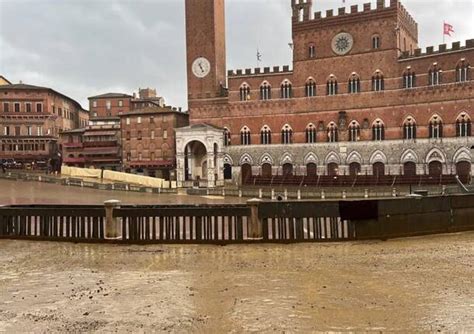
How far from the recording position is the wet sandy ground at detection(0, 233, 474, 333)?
7.76m

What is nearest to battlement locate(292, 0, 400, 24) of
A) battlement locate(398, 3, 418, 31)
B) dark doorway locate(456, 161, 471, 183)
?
battlement locate(398, 3, 418, 31)

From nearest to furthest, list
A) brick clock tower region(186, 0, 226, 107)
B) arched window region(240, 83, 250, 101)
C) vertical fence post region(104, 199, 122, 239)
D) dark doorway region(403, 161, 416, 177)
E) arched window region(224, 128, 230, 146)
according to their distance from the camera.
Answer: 1. vertical fence post region(104, 199, 122, 239)
2. dark doorway region(403, 161, 416, 177)
3. arched window region(240, 83, 250, 101)
4. arched window region(224, 128, 230, 146)
5. brick clock tower region(186, 0, 226, 107)

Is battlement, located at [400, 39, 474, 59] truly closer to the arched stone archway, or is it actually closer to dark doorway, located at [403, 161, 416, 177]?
dark doorway, located at [403, 161, 416, 177]

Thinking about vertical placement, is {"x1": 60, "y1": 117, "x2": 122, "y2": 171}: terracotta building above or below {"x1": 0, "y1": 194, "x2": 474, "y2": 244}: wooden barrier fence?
above

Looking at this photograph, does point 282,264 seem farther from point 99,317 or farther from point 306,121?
point 306,121

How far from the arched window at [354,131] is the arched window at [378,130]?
6.16 feet

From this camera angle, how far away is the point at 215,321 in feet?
25.6

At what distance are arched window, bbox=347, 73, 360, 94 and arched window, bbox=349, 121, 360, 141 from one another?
3910 millimetres

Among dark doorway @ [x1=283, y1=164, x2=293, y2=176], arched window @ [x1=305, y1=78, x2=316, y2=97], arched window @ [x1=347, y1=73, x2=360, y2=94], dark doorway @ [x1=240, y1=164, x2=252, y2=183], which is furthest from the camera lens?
dark doorway @ [x1=240, y1=164, x2=252, y2=183]

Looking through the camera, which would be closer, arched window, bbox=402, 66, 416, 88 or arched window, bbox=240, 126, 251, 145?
arched window, bbox=402, 66, 416, 88

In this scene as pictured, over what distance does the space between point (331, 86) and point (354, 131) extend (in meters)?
6.36

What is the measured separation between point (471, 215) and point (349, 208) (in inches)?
210

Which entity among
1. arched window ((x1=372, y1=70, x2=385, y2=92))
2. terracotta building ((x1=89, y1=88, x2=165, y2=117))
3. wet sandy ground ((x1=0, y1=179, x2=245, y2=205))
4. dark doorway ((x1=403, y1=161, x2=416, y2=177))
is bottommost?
wet sandy ground ((x1=0, y1=179, x2=245, y2=205))

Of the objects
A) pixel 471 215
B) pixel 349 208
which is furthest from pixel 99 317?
pixel 471 215
